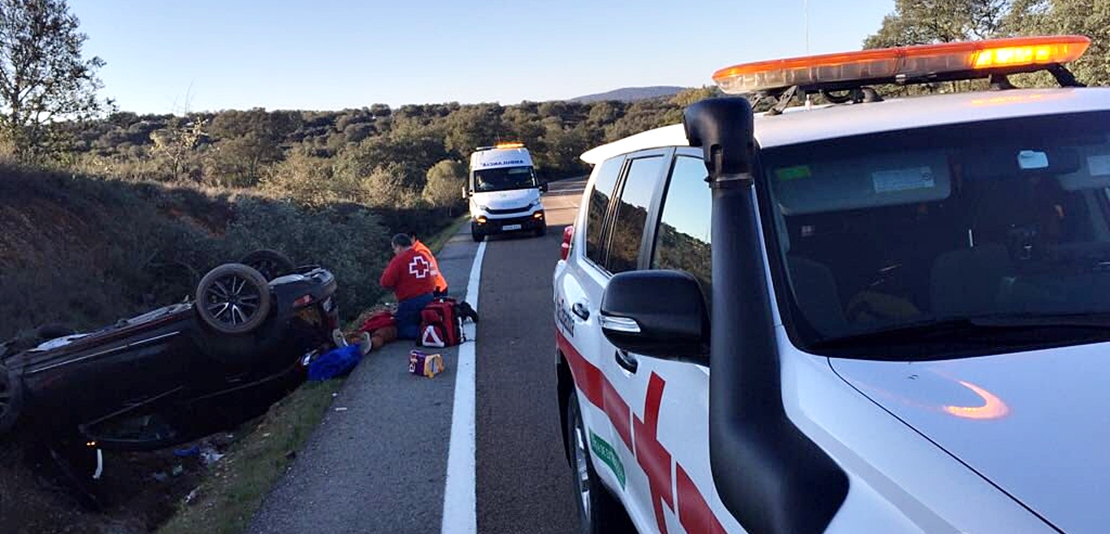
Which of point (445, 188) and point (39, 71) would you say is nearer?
point (39, 71)

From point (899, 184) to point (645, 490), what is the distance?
4.12 ft

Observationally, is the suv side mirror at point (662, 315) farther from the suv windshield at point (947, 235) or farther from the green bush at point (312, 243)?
the green bush at point (312, 243)

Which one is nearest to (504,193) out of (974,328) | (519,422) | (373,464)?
(519,422)

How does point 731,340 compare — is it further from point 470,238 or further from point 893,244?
point 470,238

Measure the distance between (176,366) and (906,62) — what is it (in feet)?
23.9

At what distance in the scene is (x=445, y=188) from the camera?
42.4 metres

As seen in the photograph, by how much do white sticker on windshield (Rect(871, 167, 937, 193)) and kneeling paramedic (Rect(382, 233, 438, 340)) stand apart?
767 cm

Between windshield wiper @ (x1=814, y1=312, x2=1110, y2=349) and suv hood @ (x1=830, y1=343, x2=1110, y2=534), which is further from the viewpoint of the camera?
windshield wiper @ (x1=814, y1=312, x2=1110, y2=349)

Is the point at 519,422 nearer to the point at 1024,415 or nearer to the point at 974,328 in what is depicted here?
the point at 974,328

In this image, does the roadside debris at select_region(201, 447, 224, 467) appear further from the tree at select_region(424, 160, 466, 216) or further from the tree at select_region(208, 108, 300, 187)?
the tree at select_region(424, 160, 466, 216)

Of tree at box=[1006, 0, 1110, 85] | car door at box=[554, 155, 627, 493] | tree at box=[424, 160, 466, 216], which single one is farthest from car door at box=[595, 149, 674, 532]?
tree at box=[424, 160, 466, 216]

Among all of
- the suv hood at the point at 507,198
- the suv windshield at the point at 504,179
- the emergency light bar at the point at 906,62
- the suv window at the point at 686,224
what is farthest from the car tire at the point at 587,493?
the suv windshield at the point at 504,179

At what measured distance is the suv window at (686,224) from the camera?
2635mm

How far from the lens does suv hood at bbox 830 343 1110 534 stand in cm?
129
